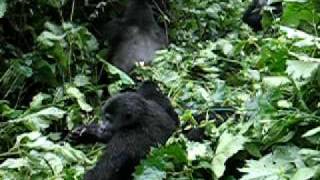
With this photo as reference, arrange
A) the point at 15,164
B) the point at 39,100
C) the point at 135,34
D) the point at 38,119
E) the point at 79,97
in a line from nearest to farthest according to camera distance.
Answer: the point at 15,164, the point at 38,119, the point at 39,100, the point at 79,97, the point at 135,34

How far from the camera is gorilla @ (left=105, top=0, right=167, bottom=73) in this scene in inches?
221

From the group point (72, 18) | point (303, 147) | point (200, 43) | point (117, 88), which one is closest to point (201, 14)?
point (200, 43)

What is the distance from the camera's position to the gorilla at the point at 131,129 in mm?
3217

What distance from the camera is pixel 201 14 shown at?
6254 millimetres

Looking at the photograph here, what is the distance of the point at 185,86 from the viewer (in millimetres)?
4375

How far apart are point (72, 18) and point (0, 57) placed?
77 cm

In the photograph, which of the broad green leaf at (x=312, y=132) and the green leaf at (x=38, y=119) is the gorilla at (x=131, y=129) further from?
the broad green leaf at (x=312, y=132)

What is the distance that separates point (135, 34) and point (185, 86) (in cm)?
155

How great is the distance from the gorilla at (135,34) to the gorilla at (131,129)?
1.63 m

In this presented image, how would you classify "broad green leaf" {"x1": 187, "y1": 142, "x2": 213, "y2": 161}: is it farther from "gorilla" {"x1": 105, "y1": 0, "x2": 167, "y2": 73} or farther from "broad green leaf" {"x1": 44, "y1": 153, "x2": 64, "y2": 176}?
"gorilla" {"x1": 105, "y1": 0, "x2": 167, "y2": 73}

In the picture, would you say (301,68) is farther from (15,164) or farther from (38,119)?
(38,119)

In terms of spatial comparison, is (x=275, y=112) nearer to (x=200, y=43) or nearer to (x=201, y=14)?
(x=200, y=43)

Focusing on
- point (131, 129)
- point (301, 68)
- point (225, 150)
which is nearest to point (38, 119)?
point (131, 129)

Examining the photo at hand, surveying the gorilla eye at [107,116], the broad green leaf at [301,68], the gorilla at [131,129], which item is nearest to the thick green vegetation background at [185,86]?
the broad green leaf at [301,68]
